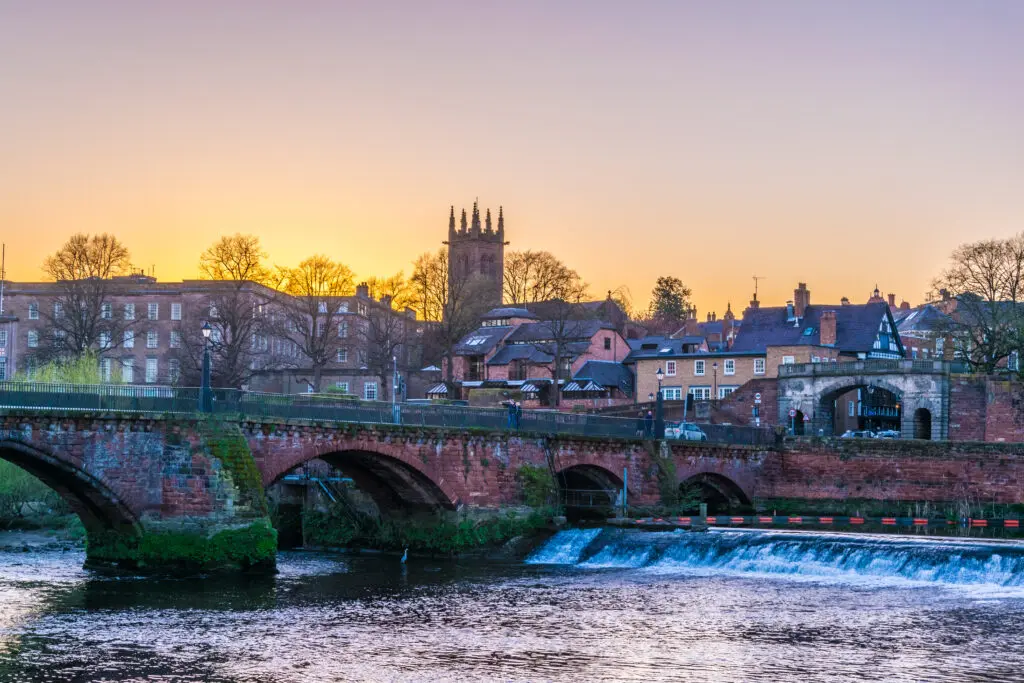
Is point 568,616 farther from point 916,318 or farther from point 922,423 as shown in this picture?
point 916,318

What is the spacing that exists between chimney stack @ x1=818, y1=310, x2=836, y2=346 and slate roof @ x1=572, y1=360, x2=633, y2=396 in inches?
585

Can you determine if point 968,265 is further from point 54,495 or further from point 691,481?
point 54,495

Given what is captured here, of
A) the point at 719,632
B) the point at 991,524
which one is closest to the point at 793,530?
the point at 991,524

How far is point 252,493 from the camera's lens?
4391 centimetres

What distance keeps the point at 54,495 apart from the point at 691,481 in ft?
93.1

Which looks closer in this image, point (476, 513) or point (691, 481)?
point (476, 513)

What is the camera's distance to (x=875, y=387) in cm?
8181

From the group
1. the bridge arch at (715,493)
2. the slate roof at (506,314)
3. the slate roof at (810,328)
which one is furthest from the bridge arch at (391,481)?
the slate roof at (506,314)

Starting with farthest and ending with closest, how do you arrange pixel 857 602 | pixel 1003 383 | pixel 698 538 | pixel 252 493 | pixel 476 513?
pixel 1003 383 → pixel 476 513 → pixel 698 538 → pixel 252 493 → pixel 857 602

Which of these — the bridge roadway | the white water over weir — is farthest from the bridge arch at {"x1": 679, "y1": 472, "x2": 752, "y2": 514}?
the white water over weir

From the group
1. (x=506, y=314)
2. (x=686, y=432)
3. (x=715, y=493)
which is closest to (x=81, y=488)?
(x=686, y=432)

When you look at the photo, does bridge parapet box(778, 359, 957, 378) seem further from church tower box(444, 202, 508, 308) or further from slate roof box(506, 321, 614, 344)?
church tower box(444, 202, 508, 308)

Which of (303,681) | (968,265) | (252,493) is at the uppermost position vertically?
(968,265)

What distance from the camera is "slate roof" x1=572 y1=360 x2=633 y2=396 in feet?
327
